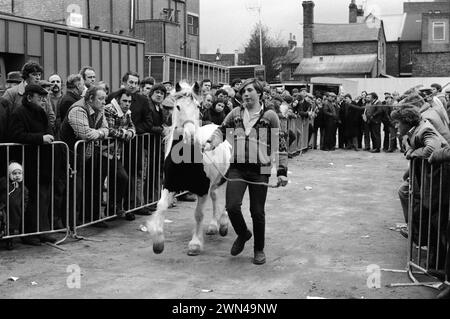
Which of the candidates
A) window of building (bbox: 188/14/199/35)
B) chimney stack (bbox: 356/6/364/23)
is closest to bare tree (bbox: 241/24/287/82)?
chimney stack (bbox: 356/6/364/23)

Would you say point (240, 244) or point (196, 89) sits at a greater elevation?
point (196, 89)

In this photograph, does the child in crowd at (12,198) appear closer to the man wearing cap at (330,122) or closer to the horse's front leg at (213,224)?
the horse's front leg at (213,224)

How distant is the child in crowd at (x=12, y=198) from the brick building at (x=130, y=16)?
15.8m

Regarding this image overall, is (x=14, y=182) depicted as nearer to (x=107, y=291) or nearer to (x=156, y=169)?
(x=107, y=291)

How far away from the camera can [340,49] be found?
190ft

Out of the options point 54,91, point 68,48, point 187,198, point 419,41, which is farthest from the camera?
point 419,41

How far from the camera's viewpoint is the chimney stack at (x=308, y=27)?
5659cm

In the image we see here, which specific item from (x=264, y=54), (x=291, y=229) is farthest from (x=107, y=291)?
(x=264, y=54)

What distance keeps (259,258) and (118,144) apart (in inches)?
122

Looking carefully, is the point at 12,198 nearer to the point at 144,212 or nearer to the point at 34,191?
the point at 34,191

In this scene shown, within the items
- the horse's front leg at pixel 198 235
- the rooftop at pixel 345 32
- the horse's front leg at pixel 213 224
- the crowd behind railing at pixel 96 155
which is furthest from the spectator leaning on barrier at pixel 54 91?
the rooftop at pixel 345 32

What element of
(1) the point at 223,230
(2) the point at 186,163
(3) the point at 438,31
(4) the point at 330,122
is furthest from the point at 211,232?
(3) the point at 438,31

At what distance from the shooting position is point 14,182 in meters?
7.16

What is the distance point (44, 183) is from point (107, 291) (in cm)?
236
